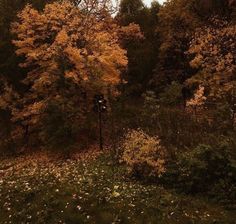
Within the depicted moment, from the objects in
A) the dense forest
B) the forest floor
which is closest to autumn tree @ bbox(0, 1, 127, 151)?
the dense forest

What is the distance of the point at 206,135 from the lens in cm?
2909

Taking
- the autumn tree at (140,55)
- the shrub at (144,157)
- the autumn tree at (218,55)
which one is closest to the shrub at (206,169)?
the shrub at (144,157)

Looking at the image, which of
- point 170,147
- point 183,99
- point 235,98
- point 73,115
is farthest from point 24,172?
point 183,99

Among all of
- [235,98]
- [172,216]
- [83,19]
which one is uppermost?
[83,19]

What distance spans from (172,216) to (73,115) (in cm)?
1543

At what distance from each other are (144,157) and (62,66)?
13.7m

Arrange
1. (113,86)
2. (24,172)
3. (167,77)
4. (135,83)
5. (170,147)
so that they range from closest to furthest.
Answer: (170,147) → (24,172) → (113,86) → (167,77) → (135,83)

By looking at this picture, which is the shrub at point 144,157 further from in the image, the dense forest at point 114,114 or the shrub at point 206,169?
the shrub at point 206,169

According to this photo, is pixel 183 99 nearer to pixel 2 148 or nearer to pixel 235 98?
pixel 235 98

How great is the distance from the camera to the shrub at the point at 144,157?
2400 cm

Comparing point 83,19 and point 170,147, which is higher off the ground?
point 83,19

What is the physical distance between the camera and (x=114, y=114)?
1403 inches

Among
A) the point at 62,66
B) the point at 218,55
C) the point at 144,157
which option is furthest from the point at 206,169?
the point at 62,66

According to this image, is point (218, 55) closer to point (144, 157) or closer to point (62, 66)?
point (62, 66)
